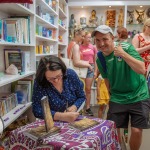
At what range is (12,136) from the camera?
133 cm

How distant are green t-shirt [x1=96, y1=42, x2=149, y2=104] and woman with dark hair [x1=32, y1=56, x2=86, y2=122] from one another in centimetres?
37

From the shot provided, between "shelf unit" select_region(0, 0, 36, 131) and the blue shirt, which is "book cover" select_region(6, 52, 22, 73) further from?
the blue shirt

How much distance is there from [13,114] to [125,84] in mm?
1118

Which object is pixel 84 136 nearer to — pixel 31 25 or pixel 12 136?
pixel 12 136

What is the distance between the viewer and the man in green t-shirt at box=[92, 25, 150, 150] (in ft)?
5.69

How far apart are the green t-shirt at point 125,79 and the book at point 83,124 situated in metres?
0.51

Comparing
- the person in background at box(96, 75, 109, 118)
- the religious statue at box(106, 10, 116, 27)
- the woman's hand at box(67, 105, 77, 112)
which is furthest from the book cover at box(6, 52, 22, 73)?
the religious statue at box(106, 10, 116, 27)

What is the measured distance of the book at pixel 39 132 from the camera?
122cm

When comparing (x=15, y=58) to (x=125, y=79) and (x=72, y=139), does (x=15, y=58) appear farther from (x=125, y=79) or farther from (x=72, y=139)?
(x=72, y=139)

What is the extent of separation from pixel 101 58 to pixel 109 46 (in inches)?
8.0

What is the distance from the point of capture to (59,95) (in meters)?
1.67

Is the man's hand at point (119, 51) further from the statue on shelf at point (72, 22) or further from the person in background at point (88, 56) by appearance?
the statue on shelf at point (72, 22)

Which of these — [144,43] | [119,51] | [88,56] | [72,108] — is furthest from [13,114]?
Answer: [88,56]

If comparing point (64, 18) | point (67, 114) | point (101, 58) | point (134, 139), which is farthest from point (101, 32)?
point (64, 18)
